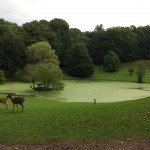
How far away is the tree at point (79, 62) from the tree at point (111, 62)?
5.06 m

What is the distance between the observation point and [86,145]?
42.1 ft

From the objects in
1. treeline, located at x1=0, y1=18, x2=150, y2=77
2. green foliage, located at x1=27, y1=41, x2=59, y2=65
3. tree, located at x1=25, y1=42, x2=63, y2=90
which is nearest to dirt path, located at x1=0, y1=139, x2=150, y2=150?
tree, located at x1=25, y1=42, x2=63, y2=90

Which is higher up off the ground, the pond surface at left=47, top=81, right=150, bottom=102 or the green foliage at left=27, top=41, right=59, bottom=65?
the green foliage at left=27, top=41, right=59, bottom=65

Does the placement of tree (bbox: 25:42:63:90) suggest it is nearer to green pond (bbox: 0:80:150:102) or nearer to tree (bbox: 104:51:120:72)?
green pond (bbox: 0:80:150:102)

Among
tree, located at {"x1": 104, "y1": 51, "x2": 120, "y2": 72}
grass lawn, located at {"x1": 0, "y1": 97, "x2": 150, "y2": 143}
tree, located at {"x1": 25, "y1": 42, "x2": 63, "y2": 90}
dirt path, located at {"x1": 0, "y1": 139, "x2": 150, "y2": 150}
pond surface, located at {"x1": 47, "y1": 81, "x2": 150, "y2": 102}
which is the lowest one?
pond surface, located at {"x1": 47, "y1": 81, "x2": 150, "y2": 102}

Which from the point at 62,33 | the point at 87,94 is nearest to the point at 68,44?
the point at 62,33

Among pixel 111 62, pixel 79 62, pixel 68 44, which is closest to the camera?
pixel 79 62

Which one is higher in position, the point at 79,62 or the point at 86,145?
the point at 79,62

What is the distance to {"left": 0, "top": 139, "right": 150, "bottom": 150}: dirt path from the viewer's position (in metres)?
12.5

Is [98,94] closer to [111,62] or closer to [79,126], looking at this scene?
[79,126]

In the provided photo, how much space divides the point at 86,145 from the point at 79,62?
72404 mm

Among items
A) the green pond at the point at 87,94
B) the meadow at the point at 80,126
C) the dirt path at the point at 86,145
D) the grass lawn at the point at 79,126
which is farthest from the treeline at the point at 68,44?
the dirt path at the point at 86,145

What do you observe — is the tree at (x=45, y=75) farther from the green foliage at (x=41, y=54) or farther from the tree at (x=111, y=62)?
the tree at (x=111, y=62)

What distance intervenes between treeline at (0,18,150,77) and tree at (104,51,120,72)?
4.60 metres
